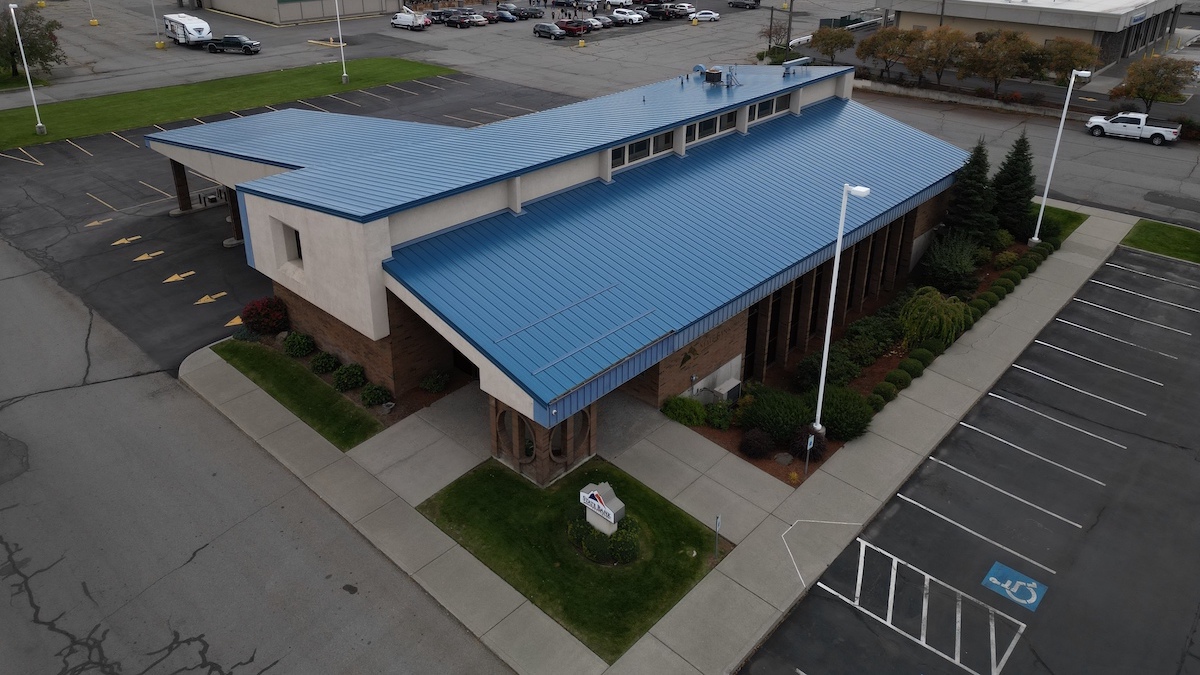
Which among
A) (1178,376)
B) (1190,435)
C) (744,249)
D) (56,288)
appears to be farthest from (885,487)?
(56,288)

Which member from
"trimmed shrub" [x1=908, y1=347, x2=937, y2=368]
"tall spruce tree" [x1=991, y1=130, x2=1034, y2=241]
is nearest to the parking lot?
"trimmed shrub" [x1=908, y1=347, x2=937, y2=368]

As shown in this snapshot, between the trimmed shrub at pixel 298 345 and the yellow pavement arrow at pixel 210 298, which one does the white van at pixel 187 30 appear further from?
the trimmed shrub at pixel 298 345

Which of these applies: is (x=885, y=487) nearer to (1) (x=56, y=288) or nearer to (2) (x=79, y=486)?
(2) (x=79, y=486)

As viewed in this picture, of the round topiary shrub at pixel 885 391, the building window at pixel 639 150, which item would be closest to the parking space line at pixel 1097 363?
the round topiary shrub at pixel 885 391

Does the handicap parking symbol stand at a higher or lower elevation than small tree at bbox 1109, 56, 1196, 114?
lower

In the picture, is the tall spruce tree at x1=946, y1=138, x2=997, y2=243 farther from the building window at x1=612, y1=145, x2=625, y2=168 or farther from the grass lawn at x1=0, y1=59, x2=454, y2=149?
the grass lawn at x1=0, y1=59, x2=454, y2=149

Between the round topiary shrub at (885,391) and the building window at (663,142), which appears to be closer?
the round topiary shrub at (885,391)
